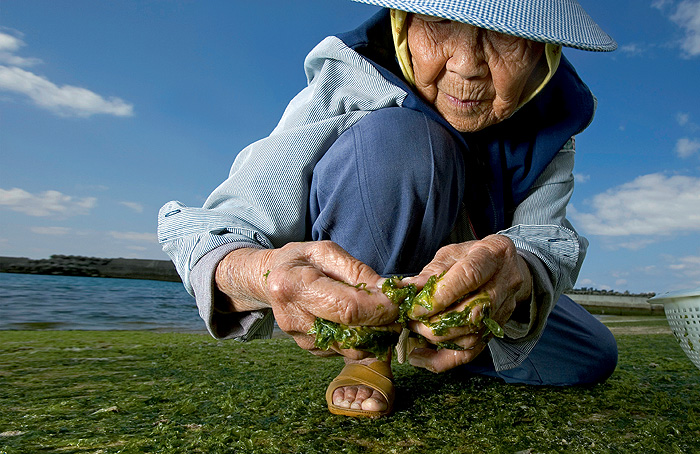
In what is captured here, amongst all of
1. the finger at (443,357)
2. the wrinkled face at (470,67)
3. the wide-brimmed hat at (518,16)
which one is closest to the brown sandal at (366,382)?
the finger at (443,357)

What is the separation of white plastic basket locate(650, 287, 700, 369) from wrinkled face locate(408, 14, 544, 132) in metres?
0.96

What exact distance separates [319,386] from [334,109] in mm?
1043

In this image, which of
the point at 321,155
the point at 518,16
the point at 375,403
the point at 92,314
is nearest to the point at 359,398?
the point at 375,403

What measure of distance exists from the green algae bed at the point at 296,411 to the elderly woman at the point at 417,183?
17 cm

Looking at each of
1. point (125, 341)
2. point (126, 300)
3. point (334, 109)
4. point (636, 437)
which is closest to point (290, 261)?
point (334, 109)

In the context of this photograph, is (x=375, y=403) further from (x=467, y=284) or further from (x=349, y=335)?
(x=467, y=284)

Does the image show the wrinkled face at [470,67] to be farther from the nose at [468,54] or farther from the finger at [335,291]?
the finger at [335,291]

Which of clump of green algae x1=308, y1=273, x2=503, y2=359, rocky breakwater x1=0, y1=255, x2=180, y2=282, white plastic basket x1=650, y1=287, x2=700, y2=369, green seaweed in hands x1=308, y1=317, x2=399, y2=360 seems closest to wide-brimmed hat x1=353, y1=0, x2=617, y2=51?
clump of green algae x1=308, y1=273, x2=503, y2=359

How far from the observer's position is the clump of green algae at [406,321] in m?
1.03

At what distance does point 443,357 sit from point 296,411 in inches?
22.5

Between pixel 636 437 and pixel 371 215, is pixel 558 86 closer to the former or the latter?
pixel 371 215

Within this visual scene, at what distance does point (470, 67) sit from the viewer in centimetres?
144

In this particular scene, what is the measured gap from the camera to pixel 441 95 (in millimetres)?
1590

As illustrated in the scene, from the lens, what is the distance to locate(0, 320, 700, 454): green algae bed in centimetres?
127
